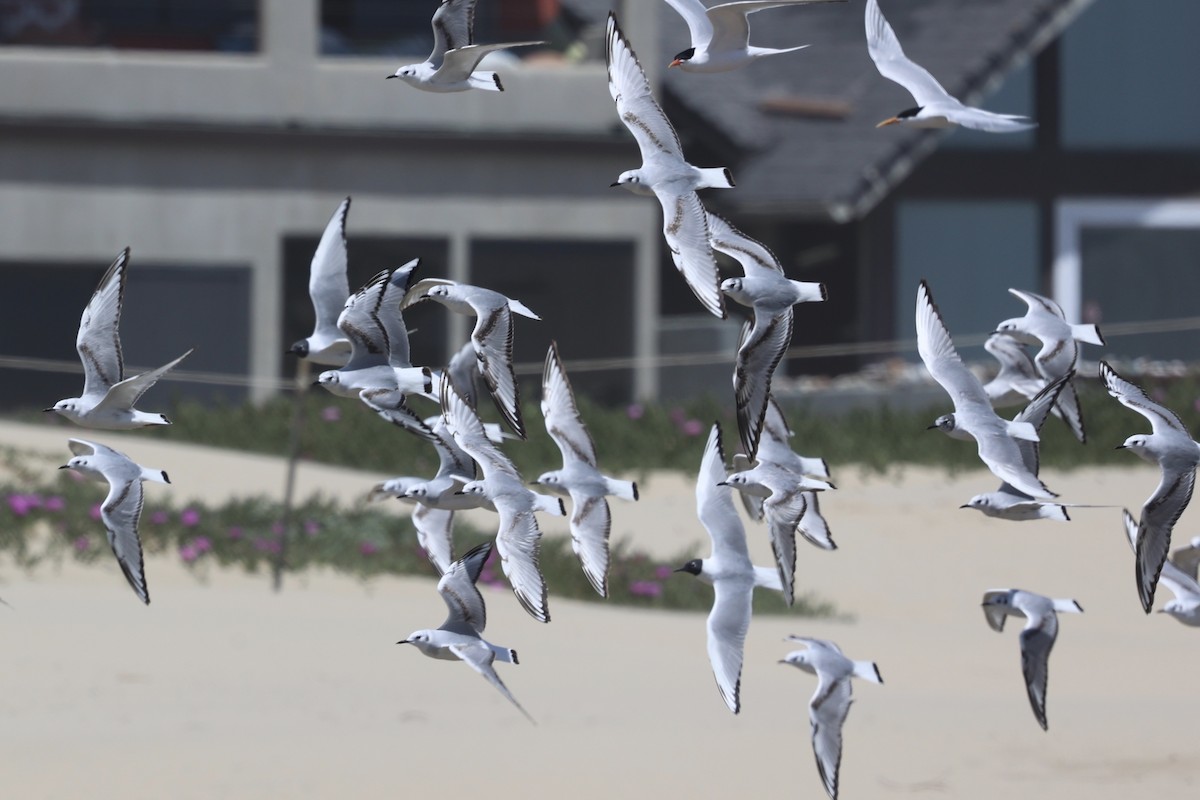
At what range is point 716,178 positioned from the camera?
19.9 ft

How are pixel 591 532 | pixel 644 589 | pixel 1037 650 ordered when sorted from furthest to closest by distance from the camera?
pixel 644 589 → pixel 1037 650 → pixel 591 532

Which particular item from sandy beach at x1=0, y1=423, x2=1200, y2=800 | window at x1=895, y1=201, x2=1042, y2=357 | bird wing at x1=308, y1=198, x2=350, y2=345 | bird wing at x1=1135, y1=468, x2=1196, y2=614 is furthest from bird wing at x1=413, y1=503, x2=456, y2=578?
window at x1=895, y1=201, x2=1042, y2=357

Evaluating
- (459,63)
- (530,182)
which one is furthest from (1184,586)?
(530,182)

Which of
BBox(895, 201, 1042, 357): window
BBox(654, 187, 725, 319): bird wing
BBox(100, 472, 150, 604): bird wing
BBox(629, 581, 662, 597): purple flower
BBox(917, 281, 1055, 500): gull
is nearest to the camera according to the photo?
BBox(654, 187, 725, 319): bird wing

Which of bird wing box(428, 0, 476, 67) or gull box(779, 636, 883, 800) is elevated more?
bird wing box(428, 0, 476, 67)

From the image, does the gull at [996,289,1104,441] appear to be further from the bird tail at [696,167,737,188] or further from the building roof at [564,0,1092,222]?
the building roof at [564,0,1092,222]

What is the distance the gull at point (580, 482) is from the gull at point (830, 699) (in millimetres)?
851

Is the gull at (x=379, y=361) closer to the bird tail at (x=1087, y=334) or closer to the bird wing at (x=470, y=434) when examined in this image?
the bird wing at (x=470, y=434)

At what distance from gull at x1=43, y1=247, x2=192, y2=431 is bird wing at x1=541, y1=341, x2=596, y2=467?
1248mm

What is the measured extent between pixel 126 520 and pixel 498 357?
1.32 meters

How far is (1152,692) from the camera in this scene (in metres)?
12.7

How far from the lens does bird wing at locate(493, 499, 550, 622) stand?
6141 millimetres

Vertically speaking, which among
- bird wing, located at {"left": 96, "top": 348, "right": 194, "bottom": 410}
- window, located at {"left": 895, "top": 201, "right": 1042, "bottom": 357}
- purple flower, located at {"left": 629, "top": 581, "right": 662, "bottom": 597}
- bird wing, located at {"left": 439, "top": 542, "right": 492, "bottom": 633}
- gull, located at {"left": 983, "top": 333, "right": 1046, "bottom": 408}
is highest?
window, located at {"left": 895, "top": 201, "right": 1042, "bottom": 357}

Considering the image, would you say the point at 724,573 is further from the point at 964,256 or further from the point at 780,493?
the point at 964,256
